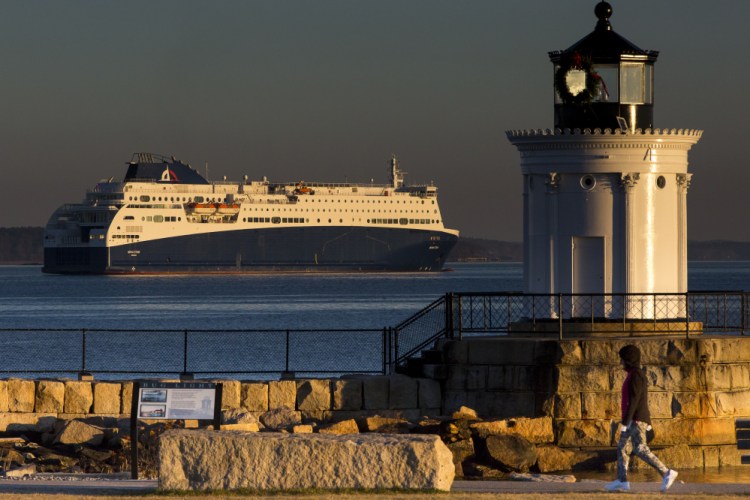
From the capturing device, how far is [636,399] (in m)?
11.5

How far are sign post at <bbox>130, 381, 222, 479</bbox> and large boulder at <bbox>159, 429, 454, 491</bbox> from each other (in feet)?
6.49

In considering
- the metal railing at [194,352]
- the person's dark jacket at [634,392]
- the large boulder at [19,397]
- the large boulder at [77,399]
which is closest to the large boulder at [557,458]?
the person's dark jacket at [634,392]

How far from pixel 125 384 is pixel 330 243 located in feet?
411

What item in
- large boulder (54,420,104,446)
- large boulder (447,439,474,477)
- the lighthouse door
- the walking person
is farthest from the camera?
the lighthouse door

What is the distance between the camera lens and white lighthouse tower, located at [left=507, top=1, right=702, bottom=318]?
17.5 m

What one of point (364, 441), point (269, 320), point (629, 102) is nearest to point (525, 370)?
point (629, 102)

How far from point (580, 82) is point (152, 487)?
893 centimetres

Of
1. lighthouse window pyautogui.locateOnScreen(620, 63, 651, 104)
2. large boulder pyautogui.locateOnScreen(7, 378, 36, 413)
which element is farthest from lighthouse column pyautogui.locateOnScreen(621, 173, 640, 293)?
large boulder pyautogui.locateOnScreen(7, 378, 36, 413)

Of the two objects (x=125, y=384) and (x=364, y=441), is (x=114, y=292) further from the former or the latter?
(x=364, y=441)

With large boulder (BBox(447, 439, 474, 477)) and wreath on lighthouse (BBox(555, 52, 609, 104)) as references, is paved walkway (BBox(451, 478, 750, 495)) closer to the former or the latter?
large boulder (BBox(447, 439, 474, 477))

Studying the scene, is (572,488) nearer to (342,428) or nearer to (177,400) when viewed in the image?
(177,400)

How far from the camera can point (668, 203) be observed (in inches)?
698

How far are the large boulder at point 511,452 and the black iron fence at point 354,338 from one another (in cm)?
190

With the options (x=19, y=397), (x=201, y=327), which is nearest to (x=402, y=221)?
(x=201, y=327)
